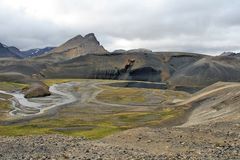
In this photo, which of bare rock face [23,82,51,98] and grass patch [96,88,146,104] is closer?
grass patch [96,88,146,104]

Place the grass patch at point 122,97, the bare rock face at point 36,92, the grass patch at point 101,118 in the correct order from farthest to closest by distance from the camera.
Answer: the bare rock face at point 36,92, the grass patch at point 122,97, the grass patch at point 101,118

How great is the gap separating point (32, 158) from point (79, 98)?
134 m

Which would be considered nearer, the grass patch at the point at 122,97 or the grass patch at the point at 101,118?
the grass patch at the point at 101,118

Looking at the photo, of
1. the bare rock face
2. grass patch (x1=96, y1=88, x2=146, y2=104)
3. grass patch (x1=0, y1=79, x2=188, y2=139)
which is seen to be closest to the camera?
grass patch (x1=0, y1=79, x2=188, y2=139)

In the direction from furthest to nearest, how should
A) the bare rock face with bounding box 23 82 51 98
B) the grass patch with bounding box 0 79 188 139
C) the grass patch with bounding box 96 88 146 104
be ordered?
the bare rock face with bounding box 23 82 51 98 → the grass patch with bounding box 96 88 146 104 → the grass patch with bounding box 0 79 188 139

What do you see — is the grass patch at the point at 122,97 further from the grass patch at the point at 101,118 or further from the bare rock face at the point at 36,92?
the bare rock face at the point at 36,92

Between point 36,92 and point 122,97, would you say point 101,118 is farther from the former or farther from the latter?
Result: point 36,92

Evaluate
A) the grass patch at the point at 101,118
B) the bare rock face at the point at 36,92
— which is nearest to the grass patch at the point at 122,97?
the grass patch at the point at 101,118

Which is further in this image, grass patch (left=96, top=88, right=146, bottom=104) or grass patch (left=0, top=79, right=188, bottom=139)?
grass patch (left=96, top=88, right=146, bottom=104)

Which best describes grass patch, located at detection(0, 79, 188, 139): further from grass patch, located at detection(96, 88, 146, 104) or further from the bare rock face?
the bare rock face

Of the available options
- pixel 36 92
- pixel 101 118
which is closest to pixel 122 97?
pixel 36 92

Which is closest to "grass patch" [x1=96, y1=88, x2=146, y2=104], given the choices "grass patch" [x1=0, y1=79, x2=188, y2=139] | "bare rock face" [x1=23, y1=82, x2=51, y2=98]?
"grass patch" [x1=0, y1=79, x2=188, y2=139]

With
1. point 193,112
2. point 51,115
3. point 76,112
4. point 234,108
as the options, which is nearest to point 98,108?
point 76,112

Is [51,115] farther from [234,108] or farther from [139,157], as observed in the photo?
[139,157]
